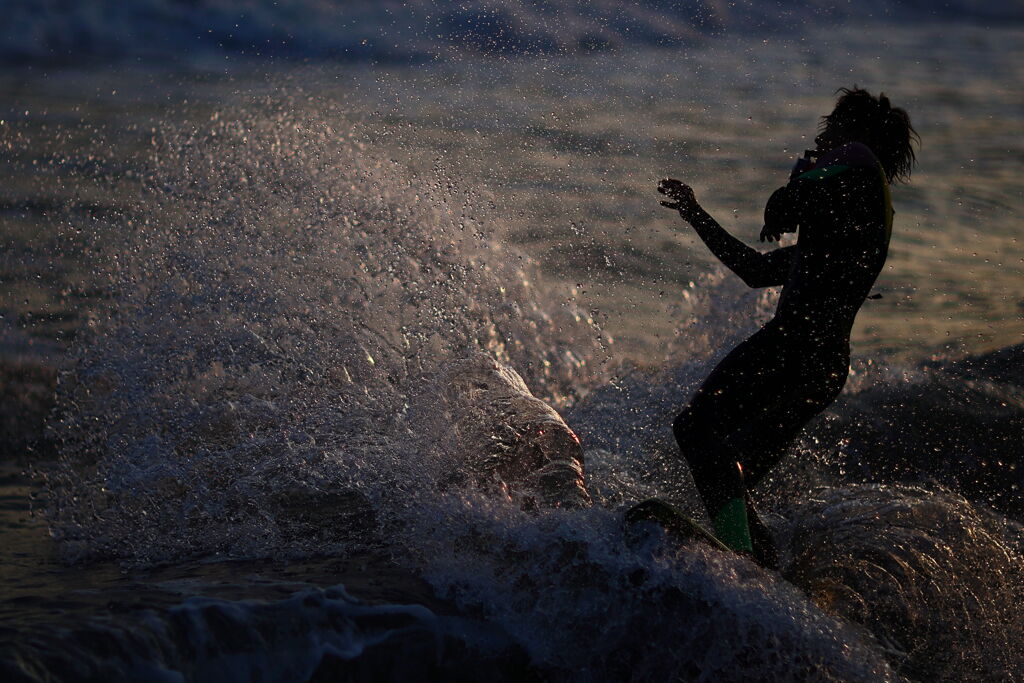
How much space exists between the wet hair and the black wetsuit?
25cm

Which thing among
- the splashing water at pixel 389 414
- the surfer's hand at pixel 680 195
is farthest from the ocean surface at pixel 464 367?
the surfer's hand at pixel 680 195

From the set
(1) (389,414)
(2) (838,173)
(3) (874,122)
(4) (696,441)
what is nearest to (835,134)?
(3) (874,122)

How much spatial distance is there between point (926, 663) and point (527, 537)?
5.26 feet

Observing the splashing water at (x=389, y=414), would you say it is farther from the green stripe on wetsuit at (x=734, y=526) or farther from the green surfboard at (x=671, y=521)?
the green stripe on wetsuit at (x=734, y=526)

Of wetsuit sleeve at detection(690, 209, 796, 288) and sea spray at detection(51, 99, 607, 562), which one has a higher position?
wetsuit sleeve at detection(690, 209, 796, 288)

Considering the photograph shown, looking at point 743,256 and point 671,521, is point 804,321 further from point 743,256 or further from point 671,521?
point 671,521

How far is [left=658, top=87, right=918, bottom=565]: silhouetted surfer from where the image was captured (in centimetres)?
336

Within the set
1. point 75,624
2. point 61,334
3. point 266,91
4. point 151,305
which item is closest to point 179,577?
point 75,624

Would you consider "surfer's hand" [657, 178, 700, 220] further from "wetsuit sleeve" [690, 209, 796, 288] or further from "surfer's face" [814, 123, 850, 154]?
"surfer's face" [814, 123, 850, 154]

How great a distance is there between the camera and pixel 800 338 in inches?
136

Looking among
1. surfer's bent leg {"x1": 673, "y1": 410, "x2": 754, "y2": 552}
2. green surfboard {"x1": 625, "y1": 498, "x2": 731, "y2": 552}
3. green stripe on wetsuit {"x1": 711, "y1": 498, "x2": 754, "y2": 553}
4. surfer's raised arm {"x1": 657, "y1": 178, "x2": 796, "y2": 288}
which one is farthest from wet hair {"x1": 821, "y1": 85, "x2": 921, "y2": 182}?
green surfboard {"x1": 625, "y1": 498, "x2": 731, "y2": 552}

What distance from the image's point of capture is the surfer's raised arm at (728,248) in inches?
147

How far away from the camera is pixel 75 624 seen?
2781mm

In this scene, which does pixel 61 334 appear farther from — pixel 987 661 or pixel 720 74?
pixel 720 74
